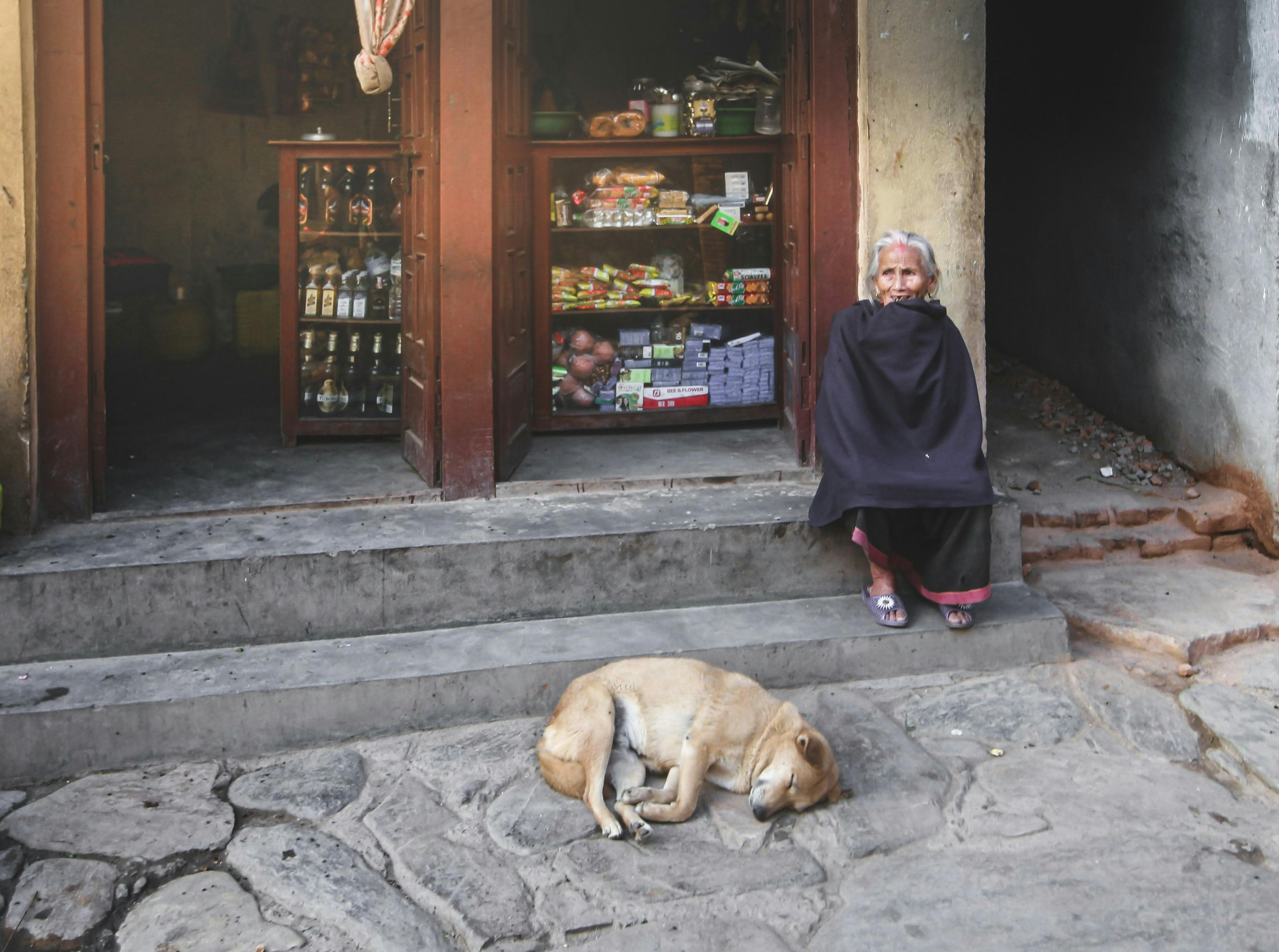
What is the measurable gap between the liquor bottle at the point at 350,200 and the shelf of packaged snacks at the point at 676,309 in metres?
1.20

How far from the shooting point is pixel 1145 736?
13.8ft

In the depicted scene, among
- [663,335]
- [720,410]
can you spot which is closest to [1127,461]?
[720,410]

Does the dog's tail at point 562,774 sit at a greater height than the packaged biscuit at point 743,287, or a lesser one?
lesser

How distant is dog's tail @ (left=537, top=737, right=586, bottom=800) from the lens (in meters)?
Answer: 3.70

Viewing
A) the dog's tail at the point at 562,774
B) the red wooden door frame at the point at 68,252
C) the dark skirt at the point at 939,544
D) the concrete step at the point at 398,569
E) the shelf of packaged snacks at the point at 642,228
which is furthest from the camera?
the shelf of packaged snacks at the point at 642,228

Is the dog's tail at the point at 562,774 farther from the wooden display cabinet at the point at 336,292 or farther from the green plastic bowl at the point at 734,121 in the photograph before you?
the green plastic bowl at the point at 734,121

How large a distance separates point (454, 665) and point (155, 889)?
1.30 meters

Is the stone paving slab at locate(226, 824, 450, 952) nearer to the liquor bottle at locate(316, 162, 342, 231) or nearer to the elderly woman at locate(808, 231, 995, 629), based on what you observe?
the elderly woman at locate(808, 231, 995, 629)

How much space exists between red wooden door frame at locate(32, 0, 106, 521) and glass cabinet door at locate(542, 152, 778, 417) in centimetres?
256

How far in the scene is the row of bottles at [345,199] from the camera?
21.7 ft

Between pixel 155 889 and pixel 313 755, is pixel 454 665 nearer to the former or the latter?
pixel 313 755

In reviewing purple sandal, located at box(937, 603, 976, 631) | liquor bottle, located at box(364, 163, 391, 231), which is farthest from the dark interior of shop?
purple sandal, located at box(937, 603, 976, 631)

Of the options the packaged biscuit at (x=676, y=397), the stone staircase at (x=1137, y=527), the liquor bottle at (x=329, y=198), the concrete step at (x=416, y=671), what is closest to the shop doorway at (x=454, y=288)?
the packaged biscuit at (x=676, y=397)

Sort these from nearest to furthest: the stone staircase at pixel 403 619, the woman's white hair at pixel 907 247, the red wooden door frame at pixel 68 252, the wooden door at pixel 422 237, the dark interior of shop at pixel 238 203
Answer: the stone staircase at pixel 403 619
the red wooden door frame at pixel 68 252
the woman's white hair at pixel 907 247
the wooden door at pixel 422 237
the dark interior of shop at pixel 238 203
